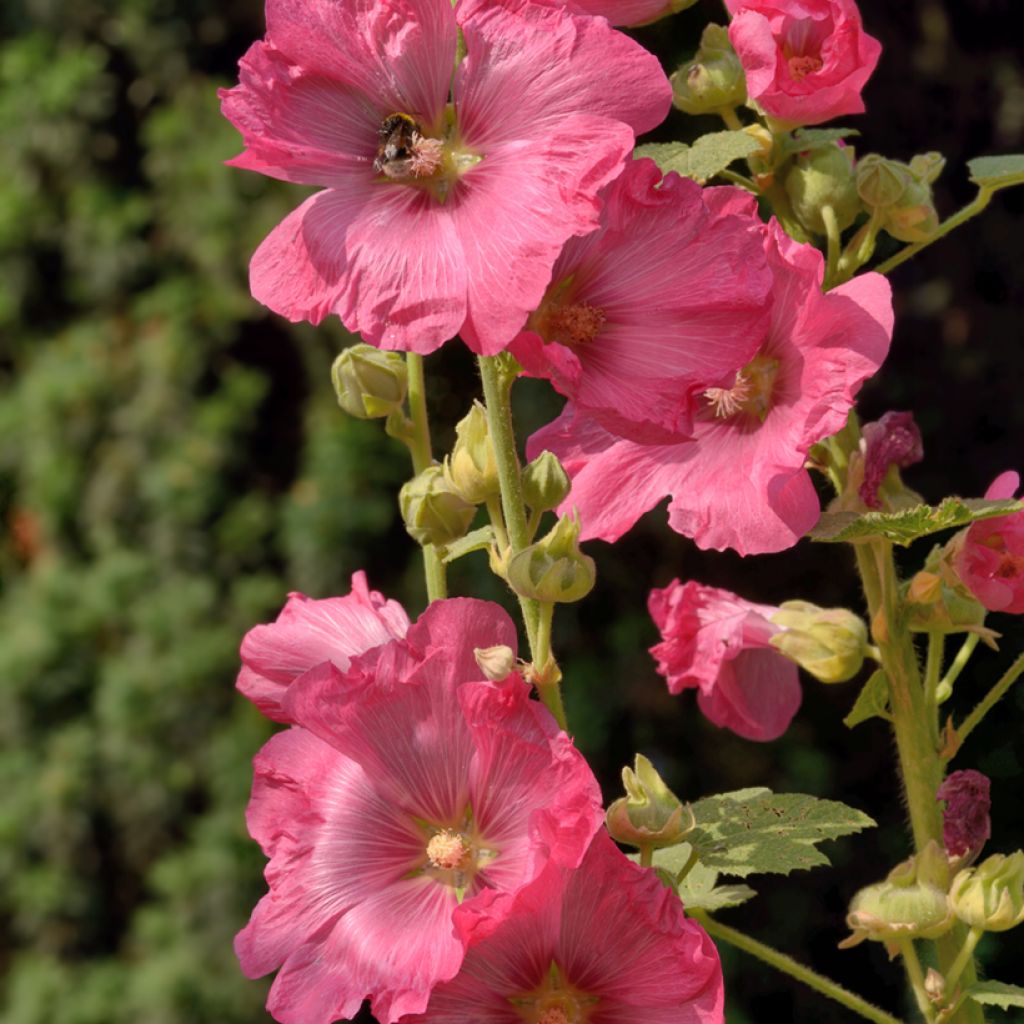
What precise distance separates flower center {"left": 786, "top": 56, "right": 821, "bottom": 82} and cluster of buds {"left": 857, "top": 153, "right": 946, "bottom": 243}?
0.05 m

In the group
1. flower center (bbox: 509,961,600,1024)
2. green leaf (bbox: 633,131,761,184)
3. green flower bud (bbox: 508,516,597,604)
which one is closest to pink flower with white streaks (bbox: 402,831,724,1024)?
flower center (bbox: 509,961,600,1024)

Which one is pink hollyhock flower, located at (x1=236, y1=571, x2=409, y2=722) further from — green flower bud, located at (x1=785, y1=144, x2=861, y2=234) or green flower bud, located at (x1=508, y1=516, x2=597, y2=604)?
green flower bud, located at (x1=785, y1=144, x2=861, y2=234)

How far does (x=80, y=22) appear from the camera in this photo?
2.80 metres

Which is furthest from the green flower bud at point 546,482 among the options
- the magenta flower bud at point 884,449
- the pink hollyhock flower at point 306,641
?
the magenta flower bud at point 884,449

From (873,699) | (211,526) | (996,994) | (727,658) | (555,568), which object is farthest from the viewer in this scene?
(211,526)

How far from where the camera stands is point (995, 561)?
2.78 feet

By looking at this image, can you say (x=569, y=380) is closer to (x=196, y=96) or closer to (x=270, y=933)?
(x=270, y=933)

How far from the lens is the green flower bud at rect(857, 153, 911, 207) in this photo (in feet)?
2.68

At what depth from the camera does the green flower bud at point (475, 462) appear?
741 mm

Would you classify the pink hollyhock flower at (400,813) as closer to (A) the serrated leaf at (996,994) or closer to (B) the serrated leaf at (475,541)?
(B) the serrated leaf at (475,541)

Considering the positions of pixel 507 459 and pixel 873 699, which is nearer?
pixel 507 459

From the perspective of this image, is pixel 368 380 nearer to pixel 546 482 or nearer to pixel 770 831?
pixel 546 482

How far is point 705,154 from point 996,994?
43cm

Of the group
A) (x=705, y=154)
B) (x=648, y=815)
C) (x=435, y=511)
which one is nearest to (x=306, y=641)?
(x=435, y=511)
